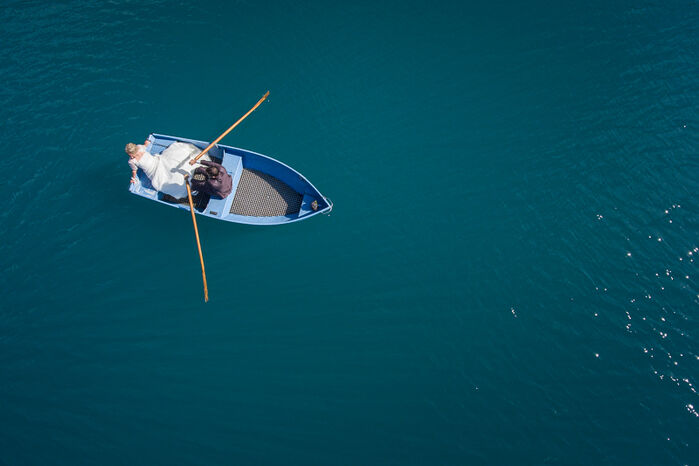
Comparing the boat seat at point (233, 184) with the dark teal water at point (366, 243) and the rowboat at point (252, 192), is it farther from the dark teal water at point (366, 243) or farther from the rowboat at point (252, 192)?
the dark teal water at point (366, 243)

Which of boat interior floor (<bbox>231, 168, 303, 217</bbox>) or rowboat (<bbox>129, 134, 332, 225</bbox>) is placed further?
boat interior floor (<bbox>231, 168, 303, 217</bbox>)

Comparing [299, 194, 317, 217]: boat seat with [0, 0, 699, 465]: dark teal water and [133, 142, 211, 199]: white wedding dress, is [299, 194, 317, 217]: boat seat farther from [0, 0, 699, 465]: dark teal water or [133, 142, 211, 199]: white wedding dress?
[133, 142, 211, 199]: white wedding dress

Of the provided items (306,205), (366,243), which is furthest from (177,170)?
(366,243)

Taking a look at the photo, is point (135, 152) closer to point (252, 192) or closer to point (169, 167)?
point (169, 167)

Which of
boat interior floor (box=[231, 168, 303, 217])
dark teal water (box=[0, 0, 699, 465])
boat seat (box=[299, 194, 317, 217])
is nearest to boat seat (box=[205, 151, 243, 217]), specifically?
boat interior floor (box=[231, 168, 303, 217])

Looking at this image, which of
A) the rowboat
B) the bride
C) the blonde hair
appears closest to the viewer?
the blonde hair

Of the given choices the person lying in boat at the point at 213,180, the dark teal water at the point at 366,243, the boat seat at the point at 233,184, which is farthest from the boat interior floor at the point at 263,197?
the dark teal water at the point at 366,243

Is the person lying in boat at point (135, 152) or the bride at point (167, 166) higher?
the person lying in boat at point (135, 152)

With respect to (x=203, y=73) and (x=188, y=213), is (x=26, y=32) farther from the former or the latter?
(x=188, y=213)
